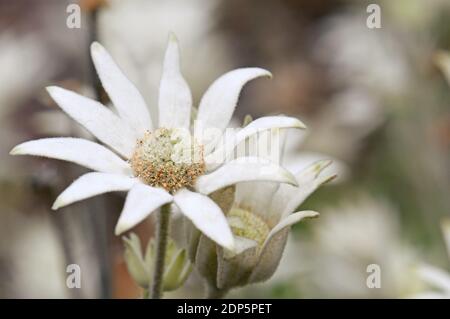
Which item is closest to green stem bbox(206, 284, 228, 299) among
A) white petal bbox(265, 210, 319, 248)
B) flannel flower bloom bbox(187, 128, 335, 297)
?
flannel flower bloom bbox(187, 128, 335, 297)

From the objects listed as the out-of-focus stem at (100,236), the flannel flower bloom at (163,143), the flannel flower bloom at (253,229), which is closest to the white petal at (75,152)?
the flannel flower bloom at (163,143)

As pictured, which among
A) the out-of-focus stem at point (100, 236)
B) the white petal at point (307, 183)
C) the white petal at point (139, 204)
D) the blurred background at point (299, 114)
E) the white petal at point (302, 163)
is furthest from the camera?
the blurred background at point (299, 114)

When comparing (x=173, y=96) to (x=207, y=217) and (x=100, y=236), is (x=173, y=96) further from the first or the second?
(x=100, y=236)

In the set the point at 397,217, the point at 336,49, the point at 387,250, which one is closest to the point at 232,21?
the point at 336,49

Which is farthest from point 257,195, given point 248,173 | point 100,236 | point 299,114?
point 299,114

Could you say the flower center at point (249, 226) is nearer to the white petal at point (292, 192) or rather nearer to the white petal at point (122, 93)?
the white petal at point (292, 192)
